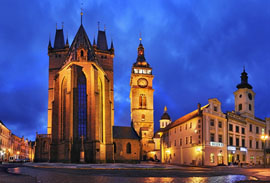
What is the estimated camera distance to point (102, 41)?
8200cm

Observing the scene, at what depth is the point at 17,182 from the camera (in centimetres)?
1446

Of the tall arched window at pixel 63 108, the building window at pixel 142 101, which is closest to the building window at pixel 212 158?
the tall arched window at pixel 63 108

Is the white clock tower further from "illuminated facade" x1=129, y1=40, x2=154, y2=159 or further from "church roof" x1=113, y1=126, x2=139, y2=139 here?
"illuminated facade" x1=129, y1=40, x2=154, y2=159

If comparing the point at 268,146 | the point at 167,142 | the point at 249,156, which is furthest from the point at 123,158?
the point at 268,146

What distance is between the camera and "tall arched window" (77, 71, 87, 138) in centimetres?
5169

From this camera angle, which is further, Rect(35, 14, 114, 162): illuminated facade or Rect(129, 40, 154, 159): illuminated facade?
Rect(129, 40, 154, 159): illuminated facade

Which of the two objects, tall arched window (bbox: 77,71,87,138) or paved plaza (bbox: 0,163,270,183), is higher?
tall arched window (bbox: 77,71,87,138)

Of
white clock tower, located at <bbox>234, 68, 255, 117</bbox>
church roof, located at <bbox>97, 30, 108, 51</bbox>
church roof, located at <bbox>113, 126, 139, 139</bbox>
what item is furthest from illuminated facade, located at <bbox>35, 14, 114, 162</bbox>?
white clock tower, located at <bbox>234, 68, 255, 117</bbox>

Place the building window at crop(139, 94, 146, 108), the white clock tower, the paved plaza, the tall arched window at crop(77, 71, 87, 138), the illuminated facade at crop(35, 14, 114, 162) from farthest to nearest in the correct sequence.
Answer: the building window at crop(139, 94, 146, 108), the white clock tower, the tall arched window at crop(77, 71, 87, 138), the illuminated facade at crop(35, 14, 114, 162), the paved plaza

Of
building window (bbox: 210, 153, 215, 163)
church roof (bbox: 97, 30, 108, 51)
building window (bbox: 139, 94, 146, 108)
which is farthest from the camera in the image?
building window (bbox: 139, 94, 146, 108)

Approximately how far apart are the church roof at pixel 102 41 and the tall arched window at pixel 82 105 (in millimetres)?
28396

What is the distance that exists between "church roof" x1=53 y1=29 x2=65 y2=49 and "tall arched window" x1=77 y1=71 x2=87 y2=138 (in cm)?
2838

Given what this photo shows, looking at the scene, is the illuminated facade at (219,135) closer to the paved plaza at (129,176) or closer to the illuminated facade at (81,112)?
the illuminated facade at (81,112)

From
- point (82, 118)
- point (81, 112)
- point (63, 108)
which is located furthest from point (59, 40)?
point (82, 118)
